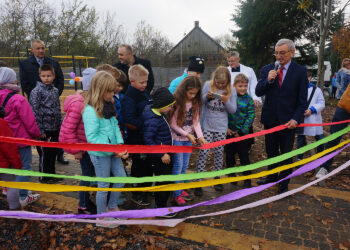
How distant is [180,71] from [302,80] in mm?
16254

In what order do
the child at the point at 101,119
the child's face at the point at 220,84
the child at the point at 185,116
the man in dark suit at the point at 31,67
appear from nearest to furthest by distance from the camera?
the child at the point at 101,119 < the child at the point at 185,116 < the child's face at the point at 220,84 < the man in dark suit at the point at 31,67

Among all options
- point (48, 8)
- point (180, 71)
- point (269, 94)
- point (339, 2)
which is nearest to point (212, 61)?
point (180, 71)

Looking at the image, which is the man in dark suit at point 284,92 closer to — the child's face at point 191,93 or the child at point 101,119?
the child's face at point 191,93

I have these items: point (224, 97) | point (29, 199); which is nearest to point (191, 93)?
point (224, 97)

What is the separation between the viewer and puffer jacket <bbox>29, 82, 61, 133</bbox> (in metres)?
3.86

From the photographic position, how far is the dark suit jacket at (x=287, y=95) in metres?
3.51

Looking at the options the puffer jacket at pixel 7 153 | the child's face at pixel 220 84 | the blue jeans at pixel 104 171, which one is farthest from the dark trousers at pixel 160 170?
the puffer jacket at pixel 7 153

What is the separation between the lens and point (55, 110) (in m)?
4.06

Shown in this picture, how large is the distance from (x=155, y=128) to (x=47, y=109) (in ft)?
6.65

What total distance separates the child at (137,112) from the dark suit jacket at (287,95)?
5.76 ft

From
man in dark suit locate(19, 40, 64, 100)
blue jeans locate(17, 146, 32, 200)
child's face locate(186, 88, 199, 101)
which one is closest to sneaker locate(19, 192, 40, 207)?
blue jeans locate(17, 146, 32, 200)

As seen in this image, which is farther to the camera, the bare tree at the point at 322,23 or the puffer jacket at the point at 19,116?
the bare tree at the point at 322,23

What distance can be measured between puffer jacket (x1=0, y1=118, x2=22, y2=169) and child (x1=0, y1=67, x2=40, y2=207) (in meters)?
0.35

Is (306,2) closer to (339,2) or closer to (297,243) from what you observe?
(339,2)
